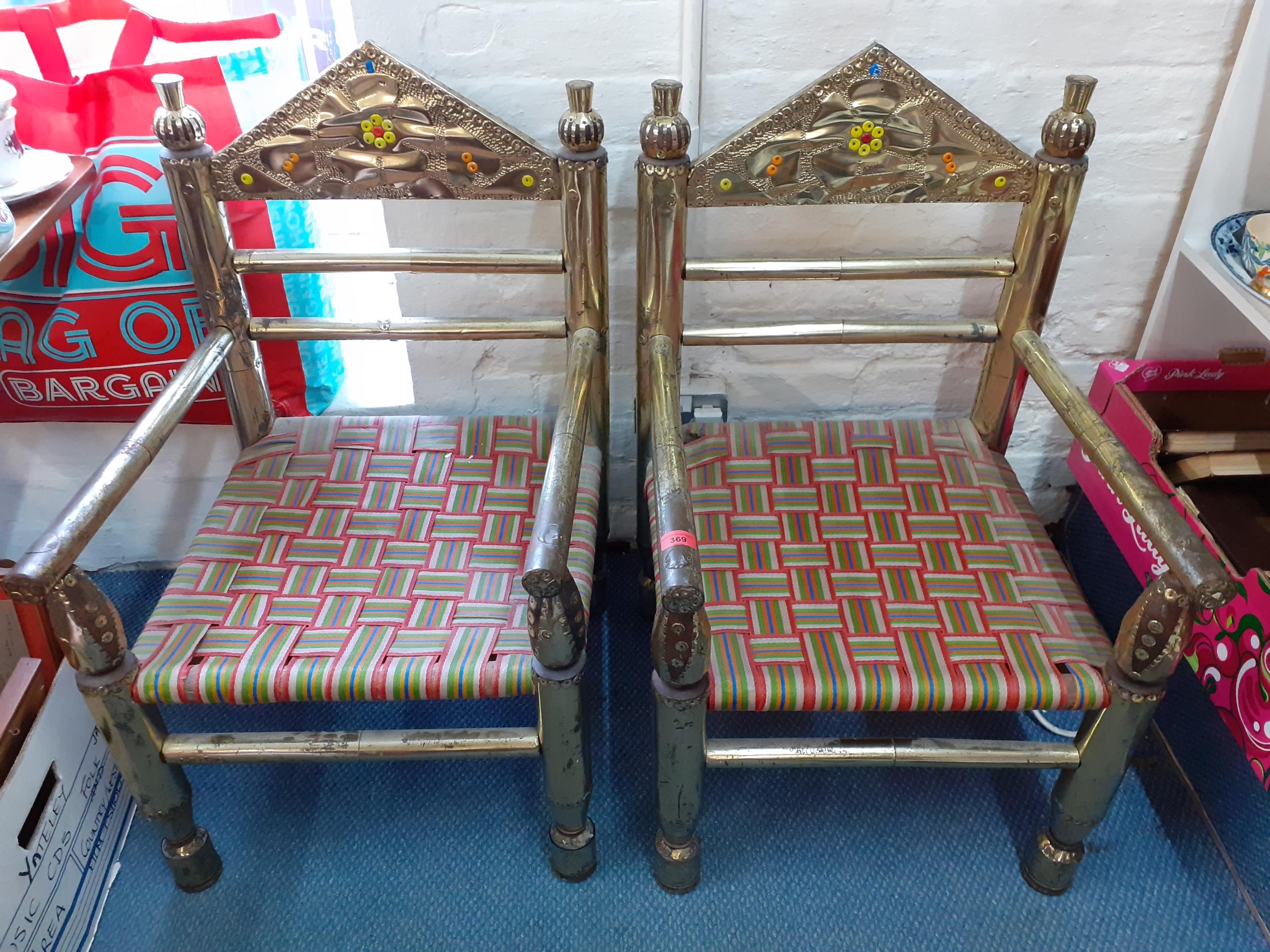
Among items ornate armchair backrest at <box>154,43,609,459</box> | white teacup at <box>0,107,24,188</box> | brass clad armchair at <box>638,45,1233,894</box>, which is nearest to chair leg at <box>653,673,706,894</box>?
brass clad armchair at <box>638,45,1233,894</box>

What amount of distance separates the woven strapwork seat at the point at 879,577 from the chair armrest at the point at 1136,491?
0.48ft

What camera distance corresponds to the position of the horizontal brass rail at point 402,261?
112 centimetres

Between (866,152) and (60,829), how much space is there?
115 cm

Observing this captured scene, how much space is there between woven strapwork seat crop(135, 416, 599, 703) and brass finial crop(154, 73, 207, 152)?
35cm

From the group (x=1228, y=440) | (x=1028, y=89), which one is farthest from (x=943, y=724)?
(x=1028, y=89)

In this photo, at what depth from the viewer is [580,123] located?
3.35ft

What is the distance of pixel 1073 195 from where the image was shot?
→ 3.54 ft

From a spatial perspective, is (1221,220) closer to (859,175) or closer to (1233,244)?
(1233,244)

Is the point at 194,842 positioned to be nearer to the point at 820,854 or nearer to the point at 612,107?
the point at 820,854

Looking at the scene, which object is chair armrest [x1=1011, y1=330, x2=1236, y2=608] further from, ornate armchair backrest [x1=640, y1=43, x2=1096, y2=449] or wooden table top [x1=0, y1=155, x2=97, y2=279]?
wooden table top [x1=0, y1=155, x2=97, y2=279]

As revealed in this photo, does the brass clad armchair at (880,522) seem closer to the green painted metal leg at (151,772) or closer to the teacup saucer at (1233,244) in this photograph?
the teacup saucer at (1233,244)

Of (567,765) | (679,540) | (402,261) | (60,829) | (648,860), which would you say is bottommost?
(648,860)

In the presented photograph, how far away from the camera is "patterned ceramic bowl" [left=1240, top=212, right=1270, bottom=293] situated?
109cm

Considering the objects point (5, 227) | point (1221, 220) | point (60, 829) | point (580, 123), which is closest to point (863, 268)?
point (580, 123)
